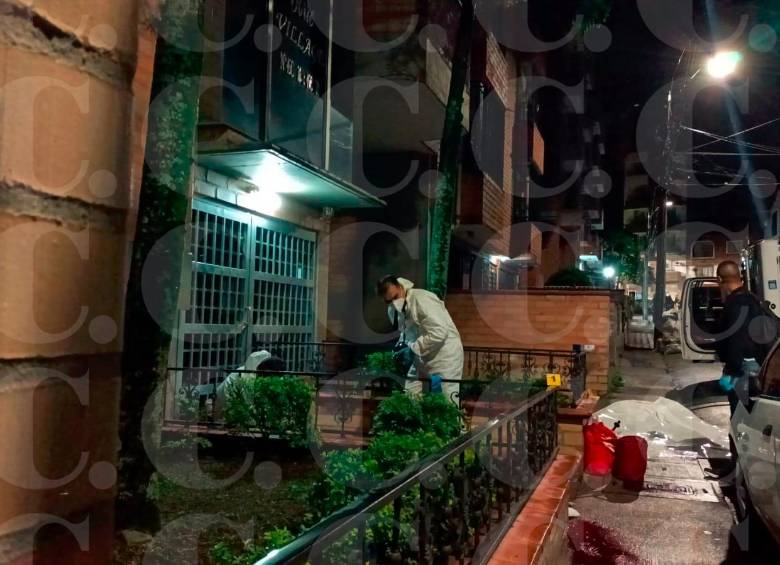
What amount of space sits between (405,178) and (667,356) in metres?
16.5

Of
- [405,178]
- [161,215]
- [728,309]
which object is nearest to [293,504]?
[161,215]

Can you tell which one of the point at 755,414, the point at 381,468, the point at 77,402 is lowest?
the point at 381,468

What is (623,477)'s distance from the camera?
6777mm

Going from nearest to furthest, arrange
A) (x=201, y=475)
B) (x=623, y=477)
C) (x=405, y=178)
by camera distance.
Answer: (x=201, y=475) → (x=623, y=477) → (x=405, y=178)

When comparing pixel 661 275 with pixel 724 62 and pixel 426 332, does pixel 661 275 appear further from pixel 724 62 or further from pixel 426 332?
pixel 426 332

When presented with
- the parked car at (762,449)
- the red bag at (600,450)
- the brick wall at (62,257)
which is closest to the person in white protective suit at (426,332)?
the red bag at (600,450)

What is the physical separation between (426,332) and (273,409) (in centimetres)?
182

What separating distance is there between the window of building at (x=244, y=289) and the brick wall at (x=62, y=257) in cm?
662

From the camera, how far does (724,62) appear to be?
11.3 metres

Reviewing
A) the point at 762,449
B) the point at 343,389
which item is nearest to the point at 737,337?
the point at 762,449

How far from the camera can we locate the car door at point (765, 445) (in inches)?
159

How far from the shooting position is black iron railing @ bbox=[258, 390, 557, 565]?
189 cm

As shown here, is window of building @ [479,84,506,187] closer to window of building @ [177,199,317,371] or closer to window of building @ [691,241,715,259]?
window of building @ [177,199,317,371]

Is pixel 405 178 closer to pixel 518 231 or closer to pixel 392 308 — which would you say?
pixel 392 308
